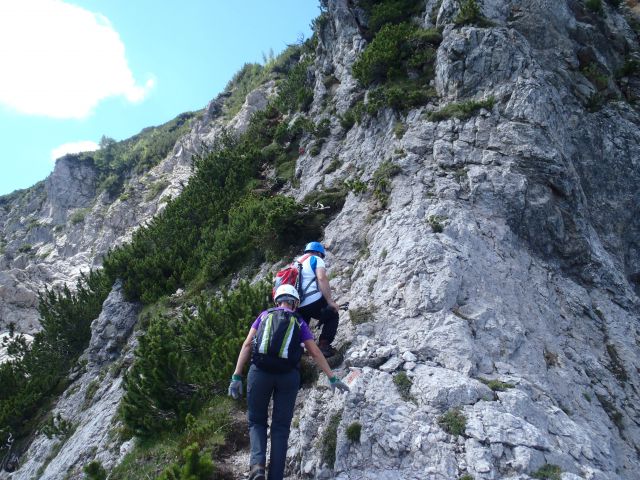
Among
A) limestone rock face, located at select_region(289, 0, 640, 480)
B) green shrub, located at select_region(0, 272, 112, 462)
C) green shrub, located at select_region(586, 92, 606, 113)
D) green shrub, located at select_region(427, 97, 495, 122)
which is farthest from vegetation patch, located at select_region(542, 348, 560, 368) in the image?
green shrub, located at select_region(0, 272, 112, 462)

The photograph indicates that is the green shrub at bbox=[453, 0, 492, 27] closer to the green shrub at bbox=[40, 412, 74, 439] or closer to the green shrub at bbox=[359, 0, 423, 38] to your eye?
the green shrub at bbox=[359, 0, 423, 38]

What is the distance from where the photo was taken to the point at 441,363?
264 inches

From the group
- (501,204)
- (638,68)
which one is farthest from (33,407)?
(638,68)

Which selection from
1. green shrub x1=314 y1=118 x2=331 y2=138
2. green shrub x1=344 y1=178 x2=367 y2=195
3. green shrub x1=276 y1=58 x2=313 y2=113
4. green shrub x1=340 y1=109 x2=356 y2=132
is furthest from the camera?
green shrub x1=276 y1=58 x2=313 y2=113

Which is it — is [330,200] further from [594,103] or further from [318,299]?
[594,103]

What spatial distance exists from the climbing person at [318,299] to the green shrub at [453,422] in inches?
82.1

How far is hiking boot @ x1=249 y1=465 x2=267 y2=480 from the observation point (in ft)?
15.9

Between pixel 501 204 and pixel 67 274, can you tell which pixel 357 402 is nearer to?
pixel 501 204

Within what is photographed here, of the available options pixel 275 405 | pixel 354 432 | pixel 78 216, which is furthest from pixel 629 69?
pixel 78 216

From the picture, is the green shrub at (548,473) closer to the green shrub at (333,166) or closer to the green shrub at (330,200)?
the green shrub at (330,200)

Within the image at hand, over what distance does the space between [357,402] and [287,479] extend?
133 centimetres

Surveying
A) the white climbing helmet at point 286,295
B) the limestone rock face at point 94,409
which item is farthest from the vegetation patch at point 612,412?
the limestone rock face at point 94,409

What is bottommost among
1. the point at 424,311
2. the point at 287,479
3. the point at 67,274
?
the point at 287,479

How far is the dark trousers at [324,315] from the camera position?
7.00 m
